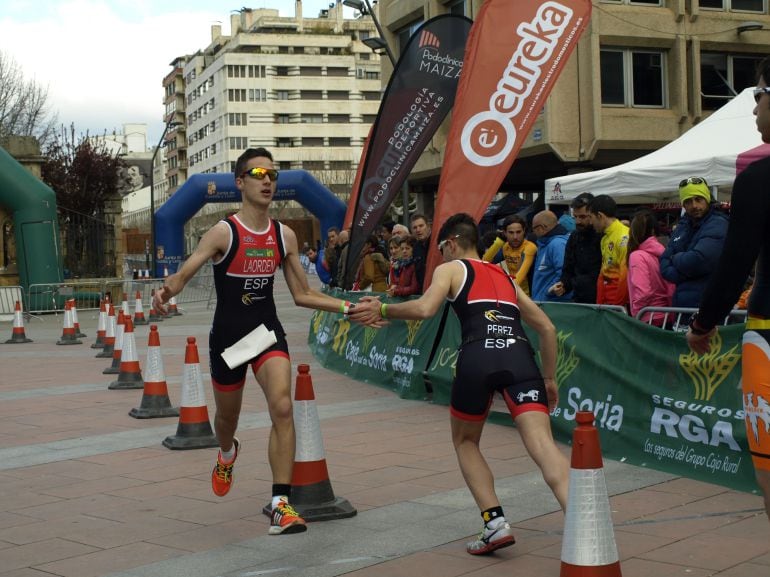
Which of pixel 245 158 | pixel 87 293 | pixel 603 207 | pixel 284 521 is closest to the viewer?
pixel 284 521

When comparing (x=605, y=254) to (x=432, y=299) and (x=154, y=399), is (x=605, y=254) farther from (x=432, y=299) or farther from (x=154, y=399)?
(x=432, y=299)

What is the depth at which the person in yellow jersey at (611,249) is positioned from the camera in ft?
32.5

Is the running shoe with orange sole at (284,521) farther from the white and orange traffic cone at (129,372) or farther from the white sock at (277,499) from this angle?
the white and orange traffic cone at (129,372)

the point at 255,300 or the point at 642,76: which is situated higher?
the point at 642,76

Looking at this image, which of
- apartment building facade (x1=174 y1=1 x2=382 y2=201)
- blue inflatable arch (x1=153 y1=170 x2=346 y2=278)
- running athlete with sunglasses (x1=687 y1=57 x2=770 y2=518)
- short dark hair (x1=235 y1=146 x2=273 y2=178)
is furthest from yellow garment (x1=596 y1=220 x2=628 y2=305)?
apartment building facade (x1=174 y1=1 x2=382 y2=201)

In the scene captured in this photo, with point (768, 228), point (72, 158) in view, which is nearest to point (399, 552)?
point (768, 228)

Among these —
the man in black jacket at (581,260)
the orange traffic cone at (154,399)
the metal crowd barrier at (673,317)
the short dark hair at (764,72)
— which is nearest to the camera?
the short dark hair at (764,72)

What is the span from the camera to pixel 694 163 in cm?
1235

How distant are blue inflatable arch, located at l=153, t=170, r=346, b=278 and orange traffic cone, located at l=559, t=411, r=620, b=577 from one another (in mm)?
34183

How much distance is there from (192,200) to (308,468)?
32.8m

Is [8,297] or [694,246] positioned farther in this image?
[8,297]

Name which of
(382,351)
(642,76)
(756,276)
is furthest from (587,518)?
(642,76)

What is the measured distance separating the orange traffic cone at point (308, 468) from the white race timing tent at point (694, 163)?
7.11 m

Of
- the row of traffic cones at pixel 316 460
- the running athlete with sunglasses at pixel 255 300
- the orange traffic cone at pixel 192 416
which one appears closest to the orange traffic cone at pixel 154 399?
the row of traffic cones at pixel 316 460
